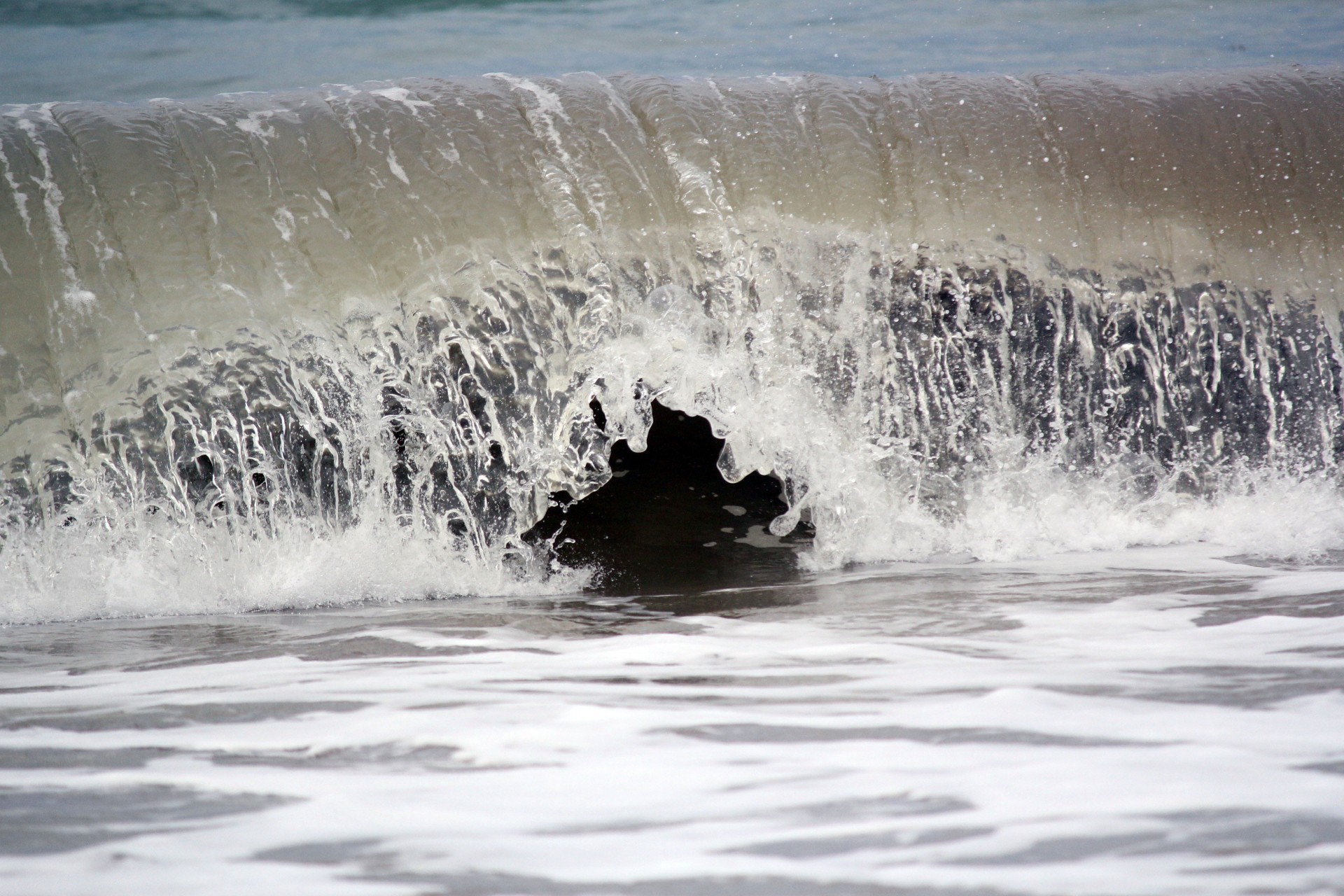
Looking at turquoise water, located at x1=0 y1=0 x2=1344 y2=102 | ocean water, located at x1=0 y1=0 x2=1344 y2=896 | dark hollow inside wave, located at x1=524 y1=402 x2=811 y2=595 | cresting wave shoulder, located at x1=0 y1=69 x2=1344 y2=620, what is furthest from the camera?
turquoise water, located at x1=0 y1=0 x2=1344 y2=102

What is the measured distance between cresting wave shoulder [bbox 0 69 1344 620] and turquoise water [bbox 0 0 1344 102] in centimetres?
385

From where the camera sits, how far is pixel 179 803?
4.11 feet

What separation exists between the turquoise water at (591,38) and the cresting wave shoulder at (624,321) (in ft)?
12.6

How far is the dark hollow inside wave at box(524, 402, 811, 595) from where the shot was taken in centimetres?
317

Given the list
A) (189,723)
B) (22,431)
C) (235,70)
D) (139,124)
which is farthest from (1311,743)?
(235,70)

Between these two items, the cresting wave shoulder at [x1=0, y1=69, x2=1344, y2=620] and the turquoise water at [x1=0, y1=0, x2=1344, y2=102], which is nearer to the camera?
the cresting wave shoulder at [x1=0, y1=69, x2=1344, y2=620]

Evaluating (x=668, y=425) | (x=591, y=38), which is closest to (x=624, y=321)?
(x=668, y=425)

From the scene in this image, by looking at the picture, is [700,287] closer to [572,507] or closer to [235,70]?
[572,507]

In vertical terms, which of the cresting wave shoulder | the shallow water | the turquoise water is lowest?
the shallow water

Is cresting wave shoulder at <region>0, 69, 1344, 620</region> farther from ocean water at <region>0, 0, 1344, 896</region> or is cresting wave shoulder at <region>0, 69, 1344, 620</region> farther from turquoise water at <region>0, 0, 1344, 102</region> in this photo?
turquoise water at <region>0, 0, 1344, 102</region>

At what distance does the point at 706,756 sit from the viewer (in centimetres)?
138

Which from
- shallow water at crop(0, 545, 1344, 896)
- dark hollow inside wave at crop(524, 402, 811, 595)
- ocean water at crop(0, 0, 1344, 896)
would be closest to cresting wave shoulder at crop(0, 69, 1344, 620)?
ocean water at crop(0, 0, 1344, 896)

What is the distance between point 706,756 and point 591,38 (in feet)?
25.0

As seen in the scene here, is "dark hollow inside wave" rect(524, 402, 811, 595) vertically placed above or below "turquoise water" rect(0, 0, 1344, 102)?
below
